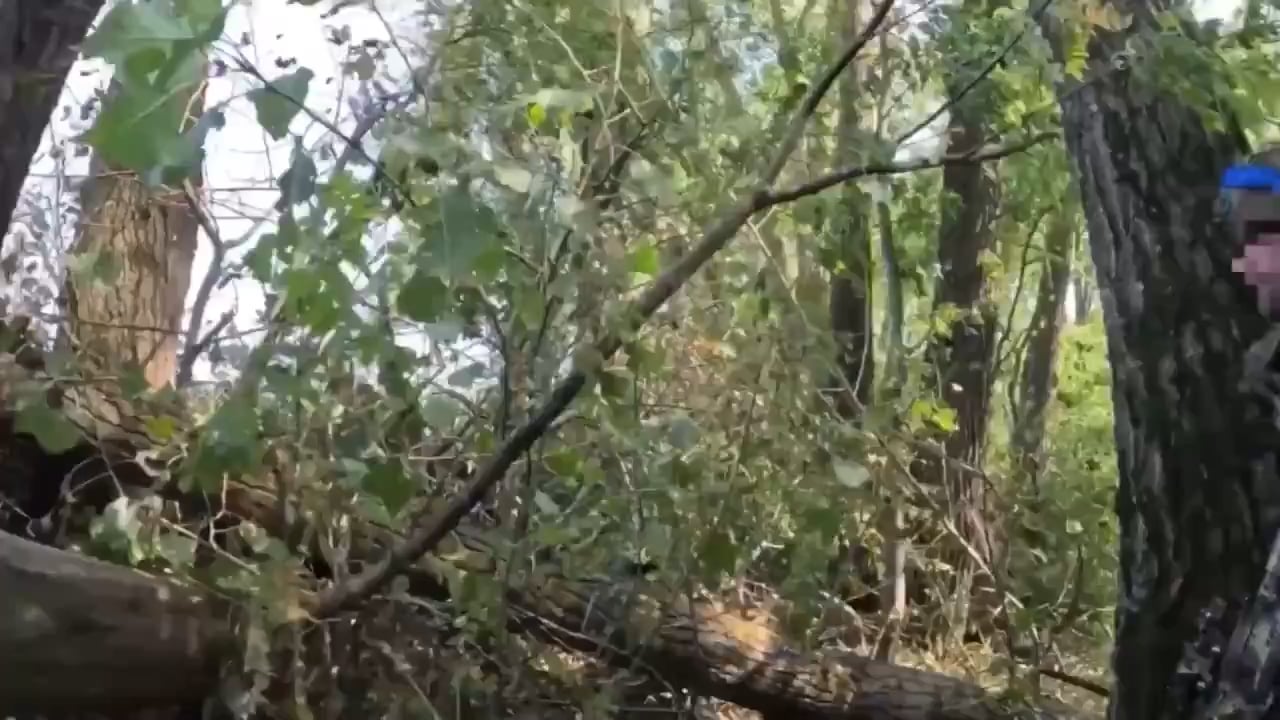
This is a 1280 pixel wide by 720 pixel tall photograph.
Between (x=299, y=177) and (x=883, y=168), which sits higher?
(x=883, y=168)

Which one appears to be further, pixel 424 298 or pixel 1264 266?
pixel 1264 266

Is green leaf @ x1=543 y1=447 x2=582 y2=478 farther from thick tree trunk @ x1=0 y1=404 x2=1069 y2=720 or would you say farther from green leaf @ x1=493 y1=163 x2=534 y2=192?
green leaf @ x1=493 y1=163 x2=534 y2=192

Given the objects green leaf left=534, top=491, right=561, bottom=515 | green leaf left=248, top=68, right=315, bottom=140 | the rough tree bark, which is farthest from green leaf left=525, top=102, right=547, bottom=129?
the rough tree bark

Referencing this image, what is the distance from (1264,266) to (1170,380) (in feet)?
0.98

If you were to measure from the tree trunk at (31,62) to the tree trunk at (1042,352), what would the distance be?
2.50 metres

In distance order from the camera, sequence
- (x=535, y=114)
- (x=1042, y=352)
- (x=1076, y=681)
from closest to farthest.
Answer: (x=535, y=114)
(x=1076, y=681)
(x=1042, y=352)

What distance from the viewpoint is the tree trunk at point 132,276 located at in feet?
7.79

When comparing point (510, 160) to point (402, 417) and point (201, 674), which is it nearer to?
point (402, 417)

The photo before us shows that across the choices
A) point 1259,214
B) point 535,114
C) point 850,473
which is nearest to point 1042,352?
point 850,473

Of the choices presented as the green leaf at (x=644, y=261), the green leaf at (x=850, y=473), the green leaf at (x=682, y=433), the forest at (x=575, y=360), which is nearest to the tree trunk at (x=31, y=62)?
the forest at (x=575, y=360)

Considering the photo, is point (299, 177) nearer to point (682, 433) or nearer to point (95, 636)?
point (95, 636)

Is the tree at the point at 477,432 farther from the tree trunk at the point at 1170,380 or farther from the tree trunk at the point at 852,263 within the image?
the tree trunk at the point at 1170,380

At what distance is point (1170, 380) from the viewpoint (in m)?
2.01

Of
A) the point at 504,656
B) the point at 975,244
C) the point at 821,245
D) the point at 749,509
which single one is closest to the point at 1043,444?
the point at 975,244
